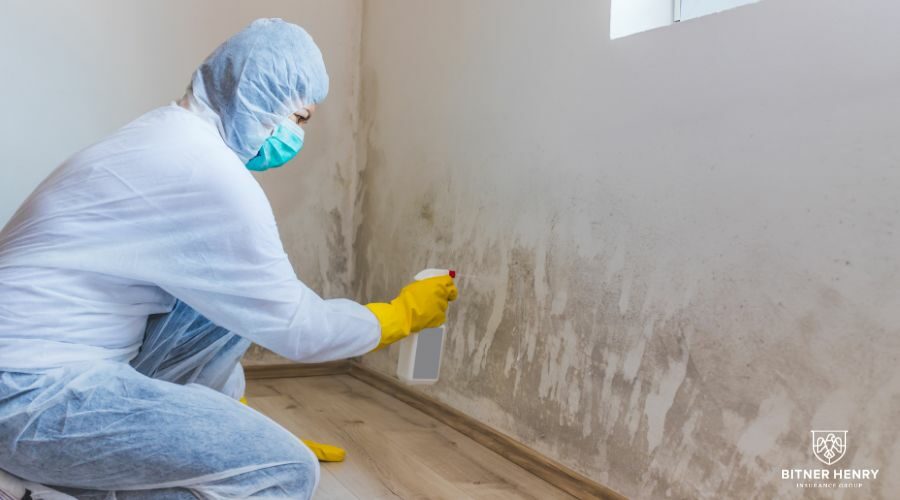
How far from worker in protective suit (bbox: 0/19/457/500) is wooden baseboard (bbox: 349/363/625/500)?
763 millimetres

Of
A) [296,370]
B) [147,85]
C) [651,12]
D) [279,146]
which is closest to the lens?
[279,146]

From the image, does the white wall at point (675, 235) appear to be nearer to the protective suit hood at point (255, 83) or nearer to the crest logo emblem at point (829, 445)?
the crest logo emblem at point (829, 445)

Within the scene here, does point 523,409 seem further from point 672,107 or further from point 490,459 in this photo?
point 672,107

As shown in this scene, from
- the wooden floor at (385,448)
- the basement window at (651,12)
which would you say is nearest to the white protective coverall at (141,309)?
the wooden floor at (385,448)

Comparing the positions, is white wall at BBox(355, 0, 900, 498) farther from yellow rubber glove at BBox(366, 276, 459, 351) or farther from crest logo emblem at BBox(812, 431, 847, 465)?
yellow rubber glove at BBox(366, 276, 459, 351)

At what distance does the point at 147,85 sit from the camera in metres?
2.87

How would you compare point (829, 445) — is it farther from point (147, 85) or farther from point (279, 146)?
point (147, 85)

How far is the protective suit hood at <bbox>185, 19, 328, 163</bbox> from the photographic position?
1.49m

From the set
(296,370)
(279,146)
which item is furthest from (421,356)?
(296,370)


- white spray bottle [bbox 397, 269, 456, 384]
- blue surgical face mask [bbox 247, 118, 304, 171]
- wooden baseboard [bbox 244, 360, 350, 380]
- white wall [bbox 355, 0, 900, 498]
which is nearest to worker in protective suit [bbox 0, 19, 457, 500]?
blue surgical face mask [bbox 247, 118, 304, 171]

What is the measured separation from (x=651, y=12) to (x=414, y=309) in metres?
1.00

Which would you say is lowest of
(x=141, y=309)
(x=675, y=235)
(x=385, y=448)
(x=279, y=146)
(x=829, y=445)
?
(x=385, y=448)

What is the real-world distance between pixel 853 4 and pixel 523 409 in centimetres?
131

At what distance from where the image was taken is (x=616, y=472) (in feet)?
6.02
